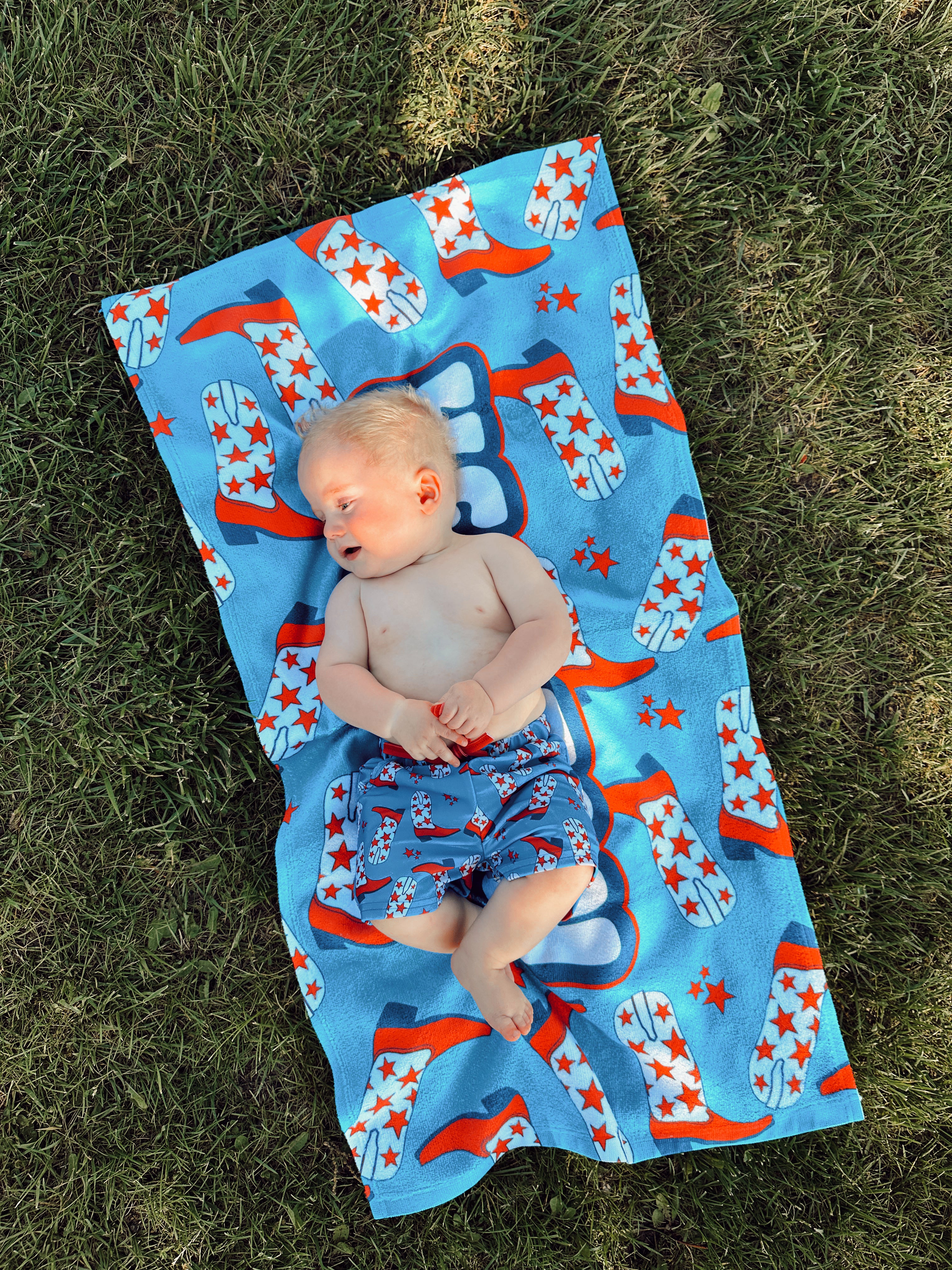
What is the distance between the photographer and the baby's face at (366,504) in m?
2.20

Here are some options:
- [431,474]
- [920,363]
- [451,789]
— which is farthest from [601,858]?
[920,363]

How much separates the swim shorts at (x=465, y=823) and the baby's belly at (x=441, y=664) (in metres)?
0.07

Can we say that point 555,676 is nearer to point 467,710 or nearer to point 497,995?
point 467,710

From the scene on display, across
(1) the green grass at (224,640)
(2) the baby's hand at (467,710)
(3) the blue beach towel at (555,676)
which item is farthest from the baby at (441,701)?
(1) the green grass at (224,640)

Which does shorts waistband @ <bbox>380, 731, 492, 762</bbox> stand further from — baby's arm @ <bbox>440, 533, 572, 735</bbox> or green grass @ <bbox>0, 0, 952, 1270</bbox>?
green grass @ <bbox>0, 0, 952, 1270</bbox>

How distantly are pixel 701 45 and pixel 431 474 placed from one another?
1.77 meters

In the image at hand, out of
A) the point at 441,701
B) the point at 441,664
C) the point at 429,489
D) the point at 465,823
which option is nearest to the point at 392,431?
the point at 429,489

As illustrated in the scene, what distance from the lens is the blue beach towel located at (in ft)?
7.55

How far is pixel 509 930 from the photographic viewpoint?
211 cm

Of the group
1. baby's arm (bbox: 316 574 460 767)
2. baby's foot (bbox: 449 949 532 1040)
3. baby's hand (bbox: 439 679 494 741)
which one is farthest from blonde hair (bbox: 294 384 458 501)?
baby's foot (bbox: 449 949 532 1040)

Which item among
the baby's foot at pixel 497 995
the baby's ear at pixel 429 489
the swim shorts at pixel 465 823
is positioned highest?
the baby's ear at pixel 429 489

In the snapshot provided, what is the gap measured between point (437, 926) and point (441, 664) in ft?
2.36

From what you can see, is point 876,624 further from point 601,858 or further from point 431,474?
point 431,474

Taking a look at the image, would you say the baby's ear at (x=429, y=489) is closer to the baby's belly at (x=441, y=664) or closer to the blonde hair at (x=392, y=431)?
the blonde hair at (x=392, y=431)
